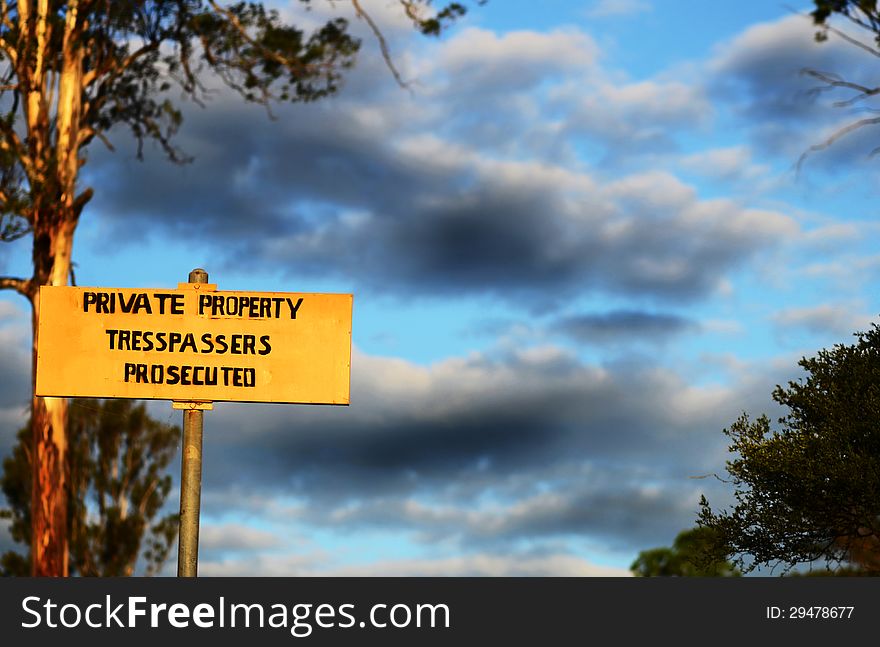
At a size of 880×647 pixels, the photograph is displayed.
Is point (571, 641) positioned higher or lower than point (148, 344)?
lower

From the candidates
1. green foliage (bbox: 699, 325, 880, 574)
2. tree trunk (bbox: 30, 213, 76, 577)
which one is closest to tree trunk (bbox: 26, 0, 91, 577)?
tree trunk (bbox: 30, 213, 76, 577)

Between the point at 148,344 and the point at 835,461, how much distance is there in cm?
1263

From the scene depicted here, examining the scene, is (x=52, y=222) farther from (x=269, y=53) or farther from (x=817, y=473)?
(x=817, y=473)

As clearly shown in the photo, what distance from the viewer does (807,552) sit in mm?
16797

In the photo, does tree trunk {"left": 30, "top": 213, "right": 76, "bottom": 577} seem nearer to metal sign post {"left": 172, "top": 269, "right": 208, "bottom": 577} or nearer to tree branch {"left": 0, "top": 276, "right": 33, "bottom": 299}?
tree branch {"left": 0, "top": 276, "right": 33, "bottom": 299}

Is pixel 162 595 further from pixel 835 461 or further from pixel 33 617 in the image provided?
pixel 835 461

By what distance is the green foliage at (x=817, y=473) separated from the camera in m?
16.2

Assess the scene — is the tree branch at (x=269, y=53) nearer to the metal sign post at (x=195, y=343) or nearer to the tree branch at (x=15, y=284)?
the tree branch at (x=15, y=284)

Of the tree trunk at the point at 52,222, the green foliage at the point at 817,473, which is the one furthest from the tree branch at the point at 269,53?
the green foliage at the point at 817,473

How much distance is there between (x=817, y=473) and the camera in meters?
16.2

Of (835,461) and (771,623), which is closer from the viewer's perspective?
(771,623)

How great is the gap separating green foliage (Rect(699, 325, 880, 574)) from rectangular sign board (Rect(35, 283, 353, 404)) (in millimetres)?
11933

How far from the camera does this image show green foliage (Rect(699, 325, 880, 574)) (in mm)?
16156

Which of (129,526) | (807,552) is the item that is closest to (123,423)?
(129,526)
